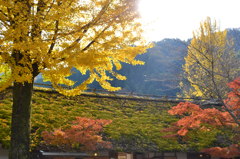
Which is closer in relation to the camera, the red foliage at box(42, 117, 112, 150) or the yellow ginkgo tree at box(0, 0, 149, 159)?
the yellow ginkgo tree at box(0, 0, 149, 159)

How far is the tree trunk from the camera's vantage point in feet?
21.2

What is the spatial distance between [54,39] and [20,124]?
2.28 metres

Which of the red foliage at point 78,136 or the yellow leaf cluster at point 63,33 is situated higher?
the yellow leaf cluster at point 63,33

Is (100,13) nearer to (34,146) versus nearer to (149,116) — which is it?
(34,146)

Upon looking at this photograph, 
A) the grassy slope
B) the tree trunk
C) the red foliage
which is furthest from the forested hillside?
the tree trunk

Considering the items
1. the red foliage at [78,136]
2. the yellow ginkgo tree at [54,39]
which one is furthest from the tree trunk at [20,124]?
the red foliage at [78,136]

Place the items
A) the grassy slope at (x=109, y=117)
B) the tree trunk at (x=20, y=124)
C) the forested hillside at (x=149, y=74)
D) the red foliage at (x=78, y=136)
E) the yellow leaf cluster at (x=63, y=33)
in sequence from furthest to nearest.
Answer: the forested hillside at (x=149, y=74) → the grassy slope at (x=109, y=117) → the red foliage at (x=78, y=136) → the tree trunk at (x=20, y=124) → the yellow leaf cluster at (x=63, y=33)

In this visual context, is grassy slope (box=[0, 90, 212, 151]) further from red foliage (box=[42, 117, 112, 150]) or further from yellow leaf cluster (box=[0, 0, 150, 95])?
yellow leaf cluster (box=[0, 0, 150, 95])

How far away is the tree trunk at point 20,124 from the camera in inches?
255

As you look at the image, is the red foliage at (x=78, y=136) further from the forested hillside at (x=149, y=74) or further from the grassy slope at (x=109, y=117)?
the forested hillside at (x=149, y=74)

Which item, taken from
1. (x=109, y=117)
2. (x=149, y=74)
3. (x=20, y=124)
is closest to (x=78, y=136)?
(x=20, y=124)

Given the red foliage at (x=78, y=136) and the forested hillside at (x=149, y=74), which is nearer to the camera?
the red foliage at (x=78, y=136)

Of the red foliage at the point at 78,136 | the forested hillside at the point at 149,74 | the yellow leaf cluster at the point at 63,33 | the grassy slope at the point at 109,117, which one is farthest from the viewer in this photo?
the forested hillside at the point at 149,74

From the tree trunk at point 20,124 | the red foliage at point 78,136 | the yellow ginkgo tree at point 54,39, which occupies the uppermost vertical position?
the yellow ginkgo tree at point 54,39
